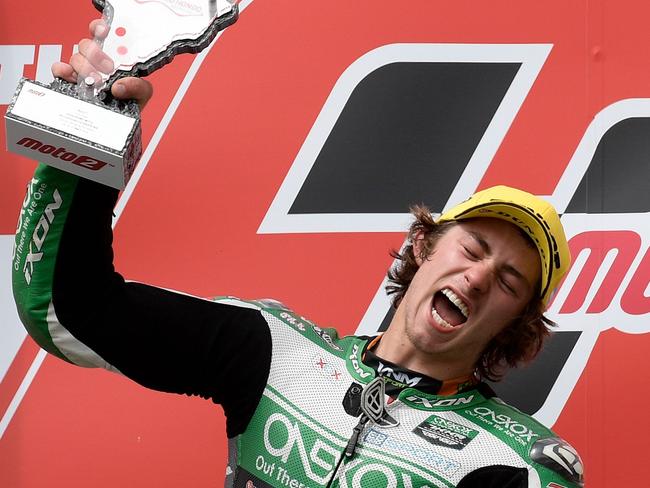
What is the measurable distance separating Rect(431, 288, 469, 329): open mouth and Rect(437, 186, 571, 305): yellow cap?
0.40 feet

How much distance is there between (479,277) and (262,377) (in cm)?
31

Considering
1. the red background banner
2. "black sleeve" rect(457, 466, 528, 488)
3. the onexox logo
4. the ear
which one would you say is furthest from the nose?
the onexox logo

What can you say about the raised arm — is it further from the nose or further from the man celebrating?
the nose

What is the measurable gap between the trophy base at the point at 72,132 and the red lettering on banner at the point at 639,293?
3.37ft

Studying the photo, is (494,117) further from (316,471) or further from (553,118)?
(316,471)

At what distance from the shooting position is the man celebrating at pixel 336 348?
120 cm

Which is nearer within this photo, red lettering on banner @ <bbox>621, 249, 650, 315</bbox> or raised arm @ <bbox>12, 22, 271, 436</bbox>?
raised arm @ <bbox>12, 22, 271, 436</bbox>

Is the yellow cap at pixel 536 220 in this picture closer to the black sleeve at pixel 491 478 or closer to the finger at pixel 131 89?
the black sleeve at pixel 491 478

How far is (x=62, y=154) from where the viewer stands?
106 cm

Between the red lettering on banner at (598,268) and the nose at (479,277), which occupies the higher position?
the red lettering on banner at (598,268)

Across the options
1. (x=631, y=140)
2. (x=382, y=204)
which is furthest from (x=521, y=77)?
(x=382, y=204)

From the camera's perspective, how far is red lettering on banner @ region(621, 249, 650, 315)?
5.76 ft

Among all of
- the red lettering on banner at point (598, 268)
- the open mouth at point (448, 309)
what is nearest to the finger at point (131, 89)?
the open mouth at point (448, 309)

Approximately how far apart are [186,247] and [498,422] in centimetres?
66
